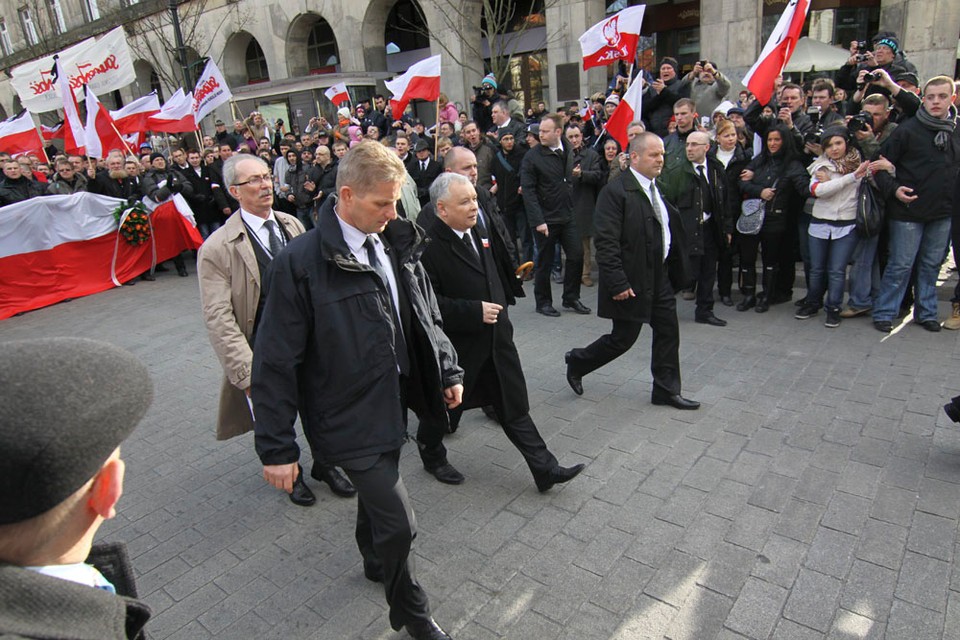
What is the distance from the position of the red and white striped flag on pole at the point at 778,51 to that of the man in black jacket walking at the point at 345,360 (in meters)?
5.61

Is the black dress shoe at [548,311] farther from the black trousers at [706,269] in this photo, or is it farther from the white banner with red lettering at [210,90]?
the white banner with red lettering at [210,90]

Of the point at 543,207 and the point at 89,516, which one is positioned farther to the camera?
the point at 543,207

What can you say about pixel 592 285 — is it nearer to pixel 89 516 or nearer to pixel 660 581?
pixel 660 581

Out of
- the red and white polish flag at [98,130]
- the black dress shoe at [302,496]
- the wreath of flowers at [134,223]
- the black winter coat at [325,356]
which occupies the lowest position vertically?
the black dress shoe at [302,496]

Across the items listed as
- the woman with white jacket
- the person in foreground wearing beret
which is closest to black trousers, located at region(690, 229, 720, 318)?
the woman with white jacket

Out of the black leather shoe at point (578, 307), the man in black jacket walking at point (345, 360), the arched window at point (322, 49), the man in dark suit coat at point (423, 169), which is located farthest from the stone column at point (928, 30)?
the arched window at point (322, 49)

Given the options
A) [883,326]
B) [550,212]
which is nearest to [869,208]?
[883,326]

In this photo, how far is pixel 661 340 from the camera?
4824 millimetres

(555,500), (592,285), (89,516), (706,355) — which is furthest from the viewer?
(592,285)

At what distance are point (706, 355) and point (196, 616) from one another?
459cm

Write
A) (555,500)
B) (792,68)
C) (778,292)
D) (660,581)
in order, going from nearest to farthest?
(660,581) → (555,500) → (778,292) → (792,68)

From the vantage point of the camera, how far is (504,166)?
887cm

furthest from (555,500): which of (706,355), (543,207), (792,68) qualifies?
(792,68)

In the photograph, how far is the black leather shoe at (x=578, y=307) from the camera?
295 inches
